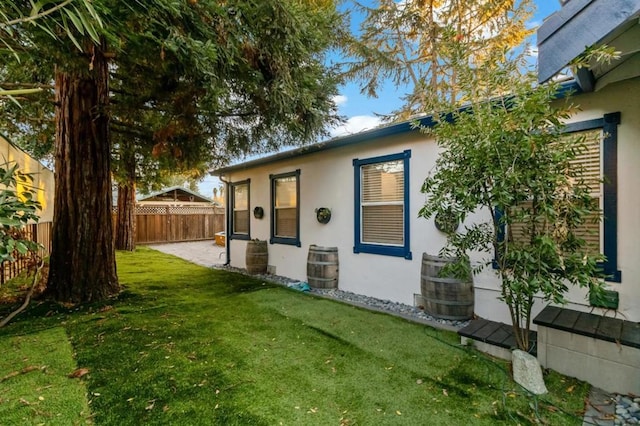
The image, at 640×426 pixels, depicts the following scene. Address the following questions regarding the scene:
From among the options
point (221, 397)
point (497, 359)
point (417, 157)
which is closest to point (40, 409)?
point (221, 397)

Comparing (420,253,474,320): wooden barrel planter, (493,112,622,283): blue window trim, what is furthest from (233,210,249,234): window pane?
(493,112,622,283): blue window trim

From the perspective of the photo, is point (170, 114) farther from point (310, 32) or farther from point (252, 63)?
point (310, 32)

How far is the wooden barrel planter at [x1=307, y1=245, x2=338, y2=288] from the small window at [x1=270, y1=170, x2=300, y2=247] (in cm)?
91

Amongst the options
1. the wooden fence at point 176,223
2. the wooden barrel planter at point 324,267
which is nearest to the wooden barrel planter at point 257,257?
the wooden barrel planter at point 324,267

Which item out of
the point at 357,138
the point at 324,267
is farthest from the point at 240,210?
the point at 357,138

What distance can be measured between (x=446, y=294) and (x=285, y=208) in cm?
389

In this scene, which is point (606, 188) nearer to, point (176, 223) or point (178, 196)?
point (176, 223)

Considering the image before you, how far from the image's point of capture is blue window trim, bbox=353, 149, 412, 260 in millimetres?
4516

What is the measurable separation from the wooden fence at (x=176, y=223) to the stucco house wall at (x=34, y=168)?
8937mm

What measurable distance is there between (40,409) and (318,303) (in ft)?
10.5

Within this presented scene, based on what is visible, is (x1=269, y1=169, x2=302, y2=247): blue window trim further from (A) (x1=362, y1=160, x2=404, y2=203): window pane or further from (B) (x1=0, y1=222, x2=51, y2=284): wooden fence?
(B) (x1=0, y1=222, x2=51, y2=284): wooden fence

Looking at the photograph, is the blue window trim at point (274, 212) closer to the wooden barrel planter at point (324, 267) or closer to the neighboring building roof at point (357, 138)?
the neighboring building roof at point (357, 138)

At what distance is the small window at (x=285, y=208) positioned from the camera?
635 centimetres

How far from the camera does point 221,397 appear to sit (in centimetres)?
226
